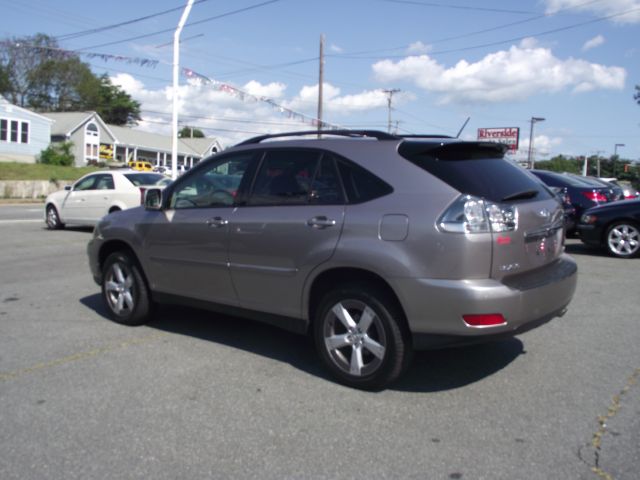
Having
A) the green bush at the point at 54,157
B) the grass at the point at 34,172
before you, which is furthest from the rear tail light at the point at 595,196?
the green bush at the point at 54,157

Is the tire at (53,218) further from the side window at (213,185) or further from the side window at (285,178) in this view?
the side window at (285,178)

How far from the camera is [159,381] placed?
4.48 m

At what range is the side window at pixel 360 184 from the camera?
166 inches

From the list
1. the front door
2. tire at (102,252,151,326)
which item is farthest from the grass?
the front door

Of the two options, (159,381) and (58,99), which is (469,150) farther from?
(58,99)

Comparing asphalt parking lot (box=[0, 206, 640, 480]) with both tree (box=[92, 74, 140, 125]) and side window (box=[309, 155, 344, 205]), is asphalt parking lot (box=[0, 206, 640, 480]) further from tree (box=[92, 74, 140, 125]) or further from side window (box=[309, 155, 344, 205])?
tree (box=[92, 74, 140, 125])

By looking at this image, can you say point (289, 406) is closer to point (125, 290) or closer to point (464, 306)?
point (464, 306)

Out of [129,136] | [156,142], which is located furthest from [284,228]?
[156,142]

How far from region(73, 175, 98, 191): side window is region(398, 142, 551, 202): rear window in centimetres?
1181

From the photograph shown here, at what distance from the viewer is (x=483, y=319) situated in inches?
151

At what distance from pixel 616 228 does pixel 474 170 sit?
7.67 metres

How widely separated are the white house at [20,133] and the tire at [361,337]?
152 feet

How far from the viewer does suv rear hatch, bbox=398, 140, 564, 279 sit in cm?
388

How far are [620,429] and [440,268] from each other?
55.7 inches
